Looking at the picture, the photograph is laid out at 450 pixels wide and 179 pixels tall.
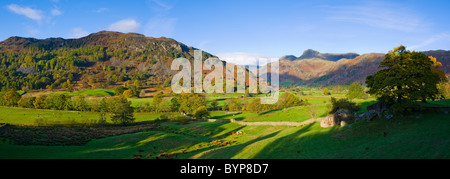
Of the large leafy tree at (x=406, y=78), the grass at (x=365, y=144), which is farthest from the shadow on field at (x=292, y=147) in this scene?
the large leafy tree at (x=406, y=78)

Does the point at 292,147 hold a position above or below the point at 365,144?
below

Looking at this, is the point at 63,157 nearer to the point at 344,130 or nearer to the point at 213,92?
the point at 344,130

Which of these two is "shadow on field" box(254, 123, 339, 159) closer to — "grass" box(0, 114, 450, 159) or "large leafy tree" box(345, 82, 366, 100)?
"grass" box(0, 114, 450, 159)

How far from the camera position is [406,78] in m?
27.1

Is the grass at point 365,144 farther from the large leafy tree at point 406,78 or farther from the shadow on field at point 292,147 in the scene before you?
the large leafy tree at point 406,78

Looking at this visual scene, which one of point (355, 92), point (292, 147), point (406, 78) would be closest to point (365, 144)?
point (292, 147)

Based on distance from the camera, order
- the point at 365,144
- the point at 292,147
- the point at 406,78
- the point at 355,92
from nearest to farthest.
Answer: the point at 365,144 < the point at 292,147 < the point at 406,78 < the point at 355,92

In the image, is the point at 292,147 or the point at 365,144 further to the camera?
the point at 292,147

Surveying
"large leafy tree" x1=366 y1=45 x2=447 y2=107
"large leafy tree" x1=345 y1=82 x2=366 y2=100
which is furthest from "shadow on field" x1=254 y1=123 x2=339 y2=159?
"large leafy tree" x1=345 y1=82 x2=366 y2=100

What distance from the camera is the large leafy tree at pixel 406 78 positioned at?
2555 cm

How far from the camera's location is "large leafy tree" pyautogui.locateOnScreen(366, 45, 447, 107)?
83.8ft

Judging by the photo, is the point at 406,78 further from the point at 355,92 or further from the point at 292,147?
the point at 355,92

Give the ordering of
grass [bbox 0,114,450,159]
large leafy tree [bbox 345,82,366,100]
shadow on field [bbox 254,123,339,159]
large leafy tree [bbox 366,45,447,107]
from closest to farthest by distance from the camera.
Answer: grass [bbox 0,114,450,159] < shadow on field [bbox 254,123,339,159] < large leafy tree [bbox 366,45,447,107] < large leafy tree [bbox 345,82,366,100]

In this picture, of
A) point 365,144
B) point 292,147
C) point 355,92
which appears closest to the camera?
point 365,144
